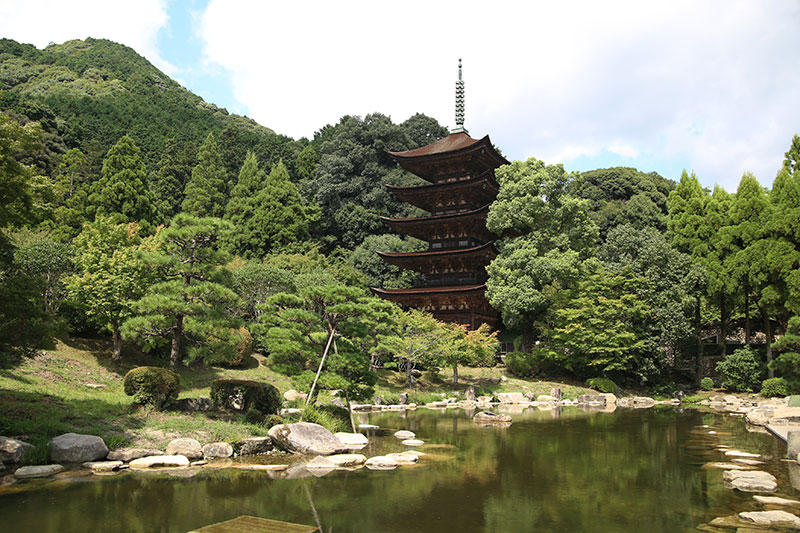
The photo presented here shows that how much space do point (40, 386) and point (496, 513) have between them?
43.7 ft

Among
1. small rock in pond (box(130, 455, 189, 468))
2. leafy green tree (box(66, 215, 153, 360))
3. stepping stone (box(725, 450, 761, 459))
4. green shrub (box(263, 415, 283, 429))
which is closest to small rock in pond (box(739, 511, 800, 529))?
stepping stone (box(725, 450, 761, 459))

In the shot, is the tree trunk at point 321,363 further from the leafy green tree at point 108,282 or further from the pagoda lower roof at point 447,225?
the pagoda lower roof at point 447,225

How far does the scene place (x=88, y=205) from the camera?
3275 centimetres

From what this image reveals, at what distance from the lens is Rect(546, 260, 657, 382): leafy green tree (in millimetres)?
26047

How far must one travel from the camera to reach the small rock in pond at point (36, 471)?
27.0 ft

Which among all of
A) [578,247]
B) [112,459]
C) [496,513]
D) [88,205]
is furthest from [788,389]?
[88,205]

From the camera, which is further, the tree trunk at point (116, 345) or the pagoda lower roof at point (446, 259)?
the pagoda lower roof at point (446, 259)

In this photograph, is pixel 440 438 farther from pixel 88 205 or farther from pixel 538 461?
pixel 88 205

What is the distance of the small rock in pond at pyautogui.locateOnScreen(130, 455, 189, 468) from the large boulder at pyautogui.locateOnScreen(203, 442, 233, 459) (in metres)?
0.52

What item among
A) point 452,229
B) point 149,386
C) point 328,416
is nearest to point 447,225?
point 452,229

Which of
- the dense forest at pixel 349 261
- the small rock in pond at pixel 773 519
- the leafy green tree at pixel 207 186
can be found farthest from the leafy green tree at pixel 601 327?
the leafy green tree at pixel 207 186

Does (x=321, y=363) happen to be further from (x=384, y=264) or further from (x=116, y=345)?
(x=384, y=264)

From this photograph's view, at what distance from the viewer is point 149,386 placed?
1213cm

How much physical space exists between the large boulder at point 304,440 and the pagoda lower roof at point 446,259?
71.2ft
